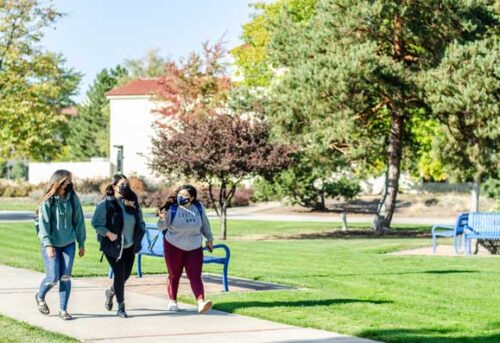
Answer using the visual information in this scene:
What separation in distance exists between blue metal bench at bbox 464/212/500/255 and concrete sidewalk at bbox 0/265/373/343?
1035cm

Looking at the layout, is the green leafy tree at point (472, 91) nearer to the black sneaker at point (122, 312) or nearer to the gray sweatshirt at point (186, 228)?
the gray sweatshirt at point (186, 228)

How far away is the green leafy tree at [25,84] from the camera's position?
3753 centimetres

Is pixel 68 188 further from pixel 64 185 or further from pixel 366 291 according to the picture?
pixel 366 291

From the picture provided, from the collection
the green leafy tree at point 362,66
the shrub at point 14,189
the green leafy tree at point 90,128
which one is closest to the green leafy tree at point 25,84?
the green leafy tree at point 362,66

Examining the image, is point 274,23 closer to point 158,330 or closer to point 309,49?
point 309,49

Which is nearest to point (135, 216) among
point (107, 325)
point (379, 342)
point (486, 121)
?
point (107, 325)

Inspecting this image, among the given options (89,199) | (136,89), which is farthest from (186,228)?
(136,89)

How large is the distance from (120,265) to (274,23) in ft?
77.2

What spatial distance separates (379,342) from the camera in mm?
9320

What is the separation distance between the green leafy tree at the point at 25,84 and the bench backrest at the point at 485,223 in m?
21.1

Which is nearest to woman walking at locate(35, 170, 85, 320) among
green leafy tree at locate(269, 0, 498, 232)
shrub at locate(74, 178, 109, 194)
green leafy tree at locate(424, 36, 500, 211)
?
green leafy tree at locate(269, 0, 498, 232)

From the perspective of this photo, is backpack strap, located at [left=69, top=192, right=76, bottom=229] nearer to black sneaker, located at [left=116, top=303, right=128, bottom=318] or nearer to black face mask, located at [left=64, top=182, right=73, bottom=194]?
black face mask, located at [left=64, top=182, right=73, bottom=194]

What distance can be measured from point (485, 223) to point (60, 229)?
1256cm

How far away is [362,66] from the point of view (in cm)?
2816
